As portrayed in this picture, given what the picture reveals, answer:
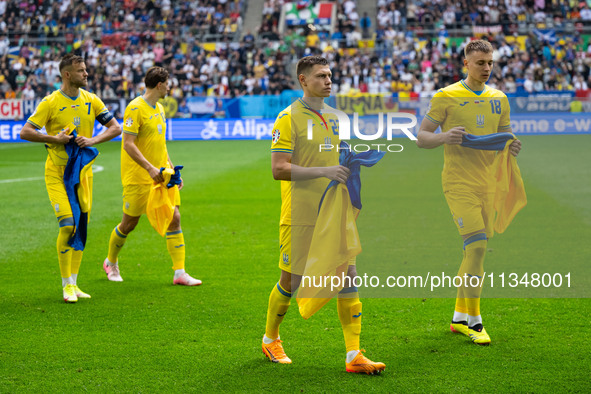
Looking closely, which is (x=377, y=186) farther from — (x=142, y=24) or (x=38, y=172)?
(x=142, y=24)

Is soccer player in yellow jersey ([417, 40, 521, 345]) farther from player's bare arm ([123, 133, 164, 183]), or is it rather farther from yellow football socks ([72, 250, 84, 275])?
yellow football socks ([72, 250, 84, 275])

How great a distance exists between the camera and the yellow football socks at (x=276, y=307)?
5.16 meters

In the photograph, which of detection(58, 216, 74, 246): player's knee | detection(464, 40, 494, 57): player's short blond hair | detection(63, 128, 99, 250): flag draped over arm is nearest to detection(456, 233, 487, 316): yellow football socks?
detection(464, 40, 494, 57): player's short blond hair

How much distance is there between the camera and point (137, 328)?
20.0ft

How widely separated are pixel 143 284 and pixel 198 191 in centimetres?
716

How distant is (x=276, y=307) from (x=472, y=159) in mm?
1911

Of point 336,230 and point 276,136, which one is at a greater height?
point 276,136

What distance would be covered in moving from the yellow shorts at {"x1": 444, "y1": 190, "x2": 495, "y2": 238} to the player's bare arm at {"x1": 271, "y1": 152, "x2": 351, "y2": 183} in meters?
1.34

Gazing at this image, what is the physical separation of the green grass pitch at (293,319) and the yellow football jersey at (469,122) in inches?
9.2

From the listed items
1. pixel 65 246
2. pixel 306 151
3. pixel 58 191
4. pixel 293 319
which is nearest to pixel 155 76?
pixel 58 191

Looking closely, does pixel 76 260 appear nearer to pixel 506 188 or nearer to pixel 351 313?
pixel 351 313

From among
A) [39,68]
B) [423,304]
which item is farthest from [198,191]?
[39,68]

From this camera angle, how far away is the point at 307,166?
4.96m

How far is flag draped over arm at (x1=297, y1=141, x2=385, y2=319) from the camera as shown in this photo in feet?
15.6
